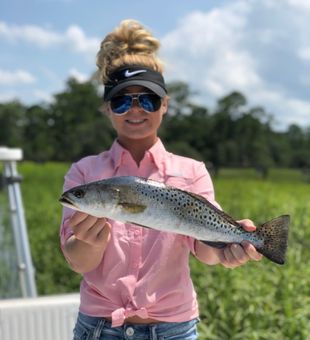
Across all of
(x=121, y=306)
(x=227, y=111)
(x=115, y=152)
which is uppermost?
(x=227, y=111)

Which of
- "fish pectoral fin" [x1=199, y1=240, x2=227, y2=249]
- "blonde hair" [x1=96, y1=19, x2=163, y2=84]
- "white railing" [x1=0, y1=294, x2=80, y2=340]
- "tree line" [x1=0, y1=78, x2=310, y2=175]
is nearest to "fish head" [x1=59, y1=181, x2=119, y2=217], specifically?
"fish pectoral fin" [x1=199, y1=240, x2=227, y2=249]

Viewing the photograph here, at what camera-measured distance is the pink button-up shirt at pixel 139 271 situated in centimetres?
188

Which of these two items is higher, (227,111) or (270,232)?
(227,111)

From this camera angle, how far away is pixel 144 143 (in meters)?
2.04

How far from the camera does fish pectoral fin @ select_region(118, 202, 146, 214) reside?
158 centimetres

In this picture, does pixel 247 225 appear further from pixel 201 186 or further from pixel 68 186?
pixel 68 186

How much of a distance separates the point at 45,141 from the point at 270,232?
45017mm

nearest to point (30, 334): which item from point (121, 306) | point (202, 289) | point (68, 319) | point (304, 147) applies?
point (68, 319)

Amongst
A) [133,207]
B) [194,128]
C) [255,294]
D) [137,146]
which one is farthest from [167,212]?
[194,128]

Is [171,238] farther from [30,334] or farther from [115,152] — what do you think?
[30,334]

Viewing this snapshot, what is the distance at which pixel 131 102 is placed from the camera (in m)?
1.93

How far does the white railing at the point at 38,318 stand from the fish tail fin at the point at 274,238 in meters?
1.55

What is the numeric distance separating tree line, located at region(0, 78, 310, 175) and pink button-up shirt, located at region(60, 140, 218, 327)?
4504 centimetres

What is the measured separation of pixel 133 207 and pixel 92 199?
119 millimetres
